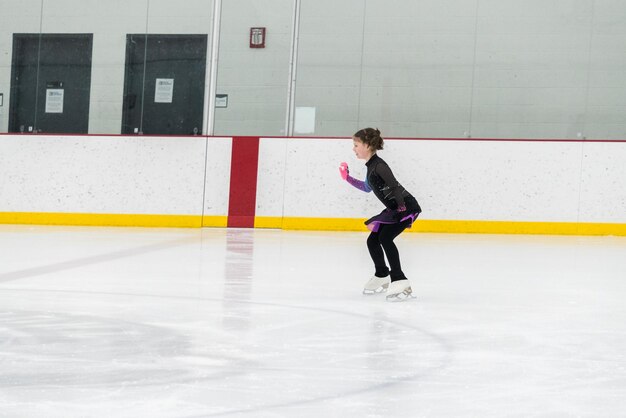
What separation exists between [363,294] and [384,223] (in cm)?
43

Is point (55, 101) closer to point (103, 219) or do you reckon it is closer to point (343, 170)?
point (103, 219)

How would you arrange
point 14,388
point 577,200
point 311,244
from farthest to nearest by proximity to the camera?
point 577,200
point 311,244
point 14,388

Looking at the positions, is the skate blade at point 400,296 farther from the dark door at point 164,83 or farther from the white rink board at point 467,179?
the dark door at point 164,83

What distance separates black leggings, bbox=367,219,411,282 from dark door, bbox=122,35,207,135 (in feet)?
22.3

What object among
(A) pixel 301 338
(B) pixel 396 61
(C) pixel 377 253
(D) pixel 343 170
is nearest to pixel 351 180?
(D) pixel 343 170

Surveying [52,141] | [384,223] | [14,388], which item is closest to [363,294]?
[384,223]

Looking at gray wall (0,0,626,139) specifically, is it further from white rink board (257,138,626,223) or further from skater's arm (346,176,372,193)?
skater's arm (346,176,372,193)

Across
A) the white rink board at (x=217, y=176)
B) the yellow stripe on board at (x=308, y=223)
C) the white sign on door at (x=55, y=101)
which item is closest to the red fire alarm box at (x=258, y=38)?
the white rink board at (x=217, y=176)

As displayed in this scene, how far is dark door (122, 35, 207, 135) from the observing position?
39.2 ft

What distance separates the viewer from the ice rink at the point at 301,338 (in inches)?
107

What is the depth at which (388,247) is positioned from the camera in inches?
209

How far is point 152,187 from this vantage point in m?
11.7

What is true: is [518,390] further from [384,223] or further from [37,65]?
[37,65]

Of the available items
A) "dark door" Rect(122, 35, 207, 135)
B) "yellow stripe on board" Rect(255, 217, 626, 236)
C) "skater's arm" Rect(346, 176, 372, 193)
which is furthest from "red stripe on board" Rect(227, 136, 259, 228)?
"skater's arm" Rect(346, 176, 372, 193)
